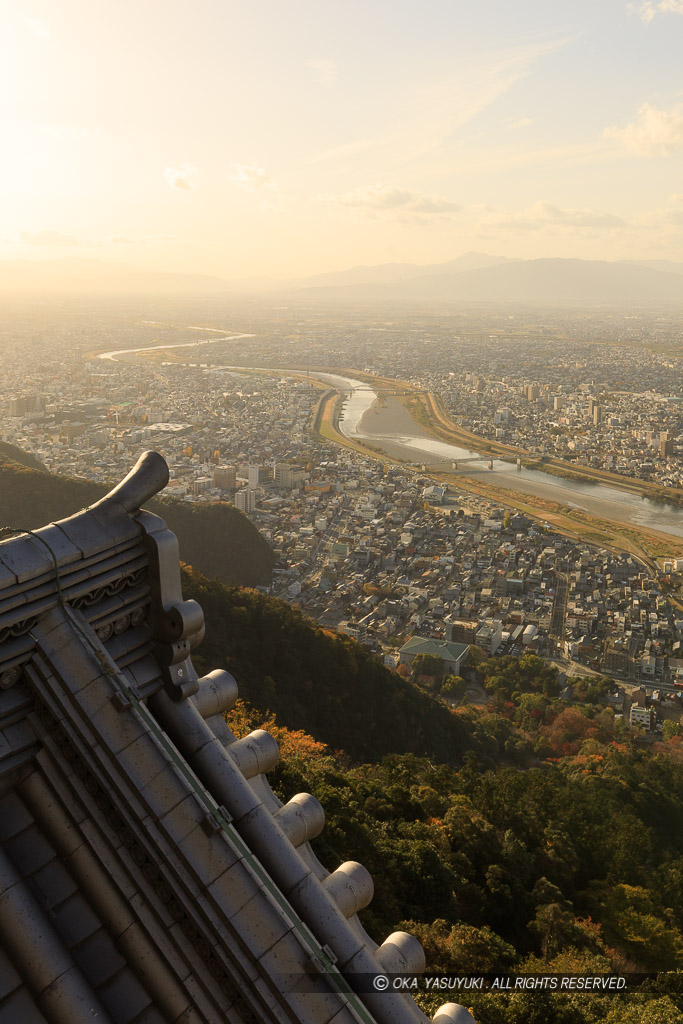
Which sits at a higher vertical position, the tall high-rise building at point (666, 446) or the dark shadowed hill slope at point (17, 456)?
the dark shadowed hill slope at point (17, 456)

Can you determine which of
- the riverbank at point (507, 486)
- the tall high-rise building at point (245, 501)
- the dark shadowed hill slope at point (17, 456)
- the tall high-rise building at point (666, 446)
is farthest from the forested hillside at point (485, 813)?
the tall high-rise building at point (666, 446)

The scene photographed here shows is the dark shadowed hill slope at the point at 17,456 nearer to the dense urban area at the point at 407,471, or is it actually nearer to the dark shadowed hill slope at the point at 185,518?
the dense urban area at the point at 407,471

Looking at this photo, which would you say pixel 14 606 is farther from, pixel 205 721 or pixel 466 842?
pixel 466 842

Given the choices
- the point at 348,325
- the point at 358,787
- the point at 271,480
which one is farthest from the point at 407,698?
the point at 348,325

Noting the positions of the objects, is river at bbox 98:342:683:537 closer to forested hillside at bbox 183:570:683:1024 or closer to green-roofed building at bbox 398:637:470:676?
green-roofed building at bbox 398:637:470:676

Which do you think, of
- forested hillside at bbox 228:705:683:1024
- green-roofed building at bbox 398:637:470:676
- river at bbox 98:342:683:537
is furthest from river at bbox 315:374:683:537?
forested hillside at bbox 228:705:683:1024

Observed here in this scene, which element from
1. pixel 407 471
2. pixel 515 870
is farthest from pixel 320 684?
pixel 407 471

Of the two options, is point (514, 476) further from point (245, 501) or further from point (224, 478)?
point (224, 478)
